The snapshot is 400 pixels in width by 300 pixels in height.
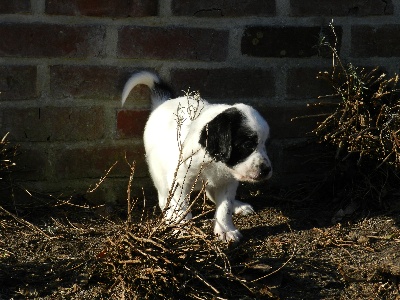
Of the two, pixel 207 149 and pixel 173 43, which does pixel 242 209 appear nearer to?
pixel 207 149

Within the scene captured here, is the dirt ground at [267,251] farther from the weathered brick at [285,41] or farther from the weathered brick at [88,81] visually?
the weathered brick at [285,41]

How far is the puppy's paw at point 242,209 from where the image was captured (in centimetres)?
372

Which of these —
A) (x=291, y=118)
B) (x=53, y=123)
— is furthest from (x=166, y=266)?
(x=291, y=118)

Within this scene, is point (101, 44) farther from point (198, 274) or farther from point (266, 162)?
point (198, 274)

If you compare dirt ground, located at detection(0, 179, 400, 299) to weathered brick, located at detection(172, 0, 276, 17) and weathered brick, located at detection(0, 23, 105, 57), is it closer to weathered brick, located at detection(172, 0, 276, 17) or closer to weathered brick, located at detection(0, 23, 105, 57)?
weathered brick, located at detection(0, 23, 105, 57)

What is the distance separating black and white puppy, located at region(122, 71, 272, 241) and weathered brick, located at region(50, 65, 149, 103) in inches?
2.9

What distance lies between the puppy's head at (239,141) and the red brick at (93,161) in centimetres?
63

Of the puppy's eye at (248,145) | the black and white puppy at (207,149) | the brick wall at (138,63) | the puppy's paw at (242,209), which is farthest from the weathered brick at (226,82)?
the puppy's eye at (248,145)

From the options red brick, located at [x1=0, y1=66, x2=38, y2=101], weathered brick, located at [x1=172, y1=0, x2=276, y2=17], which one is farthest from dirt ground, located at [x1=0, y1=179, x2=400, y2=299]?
weathered brick, located at [x1=172, y1=0, x2=276, y2=17]

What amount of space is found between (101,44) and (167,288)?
4.84ft

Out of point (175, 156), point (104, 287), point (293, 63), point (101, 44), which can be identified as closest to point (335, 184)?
point (293, 63)

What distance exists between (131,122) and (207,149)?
26.3 inches

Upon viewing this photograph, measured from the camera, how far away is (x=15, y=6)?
3.53m

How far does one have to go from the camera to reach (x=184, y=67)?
12.3ft
